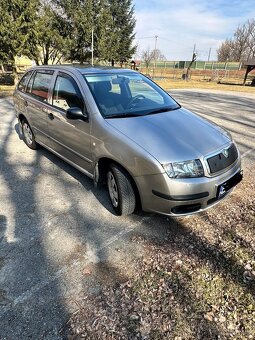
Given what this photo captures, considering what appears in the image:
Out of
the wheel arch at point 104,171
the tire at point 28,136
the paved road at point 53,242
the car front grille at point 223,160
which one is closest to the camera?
the paved road at point 53,242

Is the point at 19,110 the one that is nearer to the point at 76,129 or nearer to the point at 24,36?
the point at 76,129

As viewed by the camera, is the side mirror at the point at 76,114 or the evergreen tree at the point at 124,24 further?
the evergreen tree at the point at 124,24

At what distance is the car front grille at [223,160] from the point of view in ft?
8.75

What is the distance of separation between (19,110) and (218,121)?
5.77m

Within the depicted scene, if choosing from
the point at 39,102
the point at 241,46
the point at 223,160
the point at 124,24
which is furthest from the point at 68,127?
the point at 241,46

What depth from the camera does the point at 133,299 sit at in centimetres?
209

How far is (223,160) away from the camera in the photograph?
2818 millimetres

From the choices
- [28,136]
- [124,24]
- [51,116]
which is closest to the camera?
[51,116]

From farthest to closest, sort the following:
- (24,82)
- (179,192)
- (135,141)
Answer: (24,82), (135,141), (179,192)

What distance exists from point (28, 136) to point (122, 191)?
3247 millimetres

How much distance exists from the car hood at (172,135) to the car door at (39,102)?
1.67 m

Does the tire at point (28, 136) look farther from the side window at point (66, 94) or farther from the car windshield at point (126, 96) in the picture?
the car windshield at point (126, 96)

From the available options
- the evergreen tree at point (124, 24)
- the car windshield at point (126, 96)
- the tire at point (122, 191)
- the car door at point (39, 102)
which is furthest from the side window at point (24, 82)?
the evergreen tree at point (124, 24)

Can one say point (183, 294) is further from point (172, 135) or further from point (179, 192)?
point (172, 135)
